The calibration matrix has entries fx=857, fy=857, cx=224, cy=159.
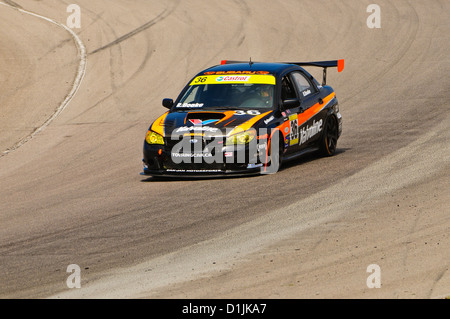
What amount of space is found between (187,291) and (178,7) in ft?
69.1

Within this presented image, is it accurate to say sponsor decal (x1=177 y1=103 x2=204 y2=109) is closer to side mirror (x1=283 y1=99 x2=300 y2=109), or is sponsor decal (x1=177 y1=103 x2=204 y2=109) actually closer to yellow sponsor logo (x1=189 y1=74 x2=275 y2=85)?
yellow sponsor logo (x1=189 y1=74 x2=275 y2=85)

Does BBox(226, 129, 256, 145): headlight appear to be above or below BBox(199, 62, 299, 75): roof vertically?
below

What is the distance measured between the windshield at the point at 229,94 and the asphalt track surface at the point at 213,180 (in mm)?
1157

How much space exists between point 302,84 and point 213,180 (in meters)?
2.57

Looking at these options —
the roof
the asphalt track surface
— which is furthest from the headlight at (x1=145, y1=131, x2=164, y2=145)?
the roof

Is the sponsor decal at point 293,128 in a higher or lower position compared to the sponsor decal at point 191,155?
higher

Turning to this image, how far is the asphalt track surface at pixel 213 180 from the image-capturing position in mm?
7676

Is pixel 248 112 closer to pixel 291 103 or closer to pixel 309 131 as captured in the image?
pixel 291 103

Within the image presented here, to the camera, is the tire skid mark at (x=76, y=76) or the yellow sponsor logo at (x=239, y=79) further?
the tire skid mark at (x=76, y=76)

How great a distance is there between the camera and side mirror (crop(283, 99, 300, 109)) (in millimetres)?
12469

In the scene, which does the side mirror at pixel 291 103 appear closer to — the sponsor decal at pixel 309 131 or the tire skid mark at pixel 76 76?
the sponsor decal at pixel 309 131

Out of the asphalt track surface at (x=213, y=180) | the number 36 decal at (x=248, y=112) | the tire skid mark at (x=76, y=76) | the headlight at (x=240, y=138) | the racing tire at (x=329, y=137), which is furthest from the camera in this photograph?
the tire skid mark at (x=76, y=76)

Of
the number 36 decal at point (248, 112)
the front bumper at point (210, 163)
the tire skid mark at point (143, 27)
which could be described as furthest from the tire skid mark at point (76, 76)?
the number 36 decal at point (248, 112)

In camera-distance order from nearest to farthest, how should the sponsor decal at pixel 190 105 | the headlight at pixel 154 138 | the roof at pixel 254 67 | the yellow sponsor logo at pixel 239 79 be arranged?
the headlight at pixel 154 138 < the sponsor decal at pixel 190 105 < the yellow sponsor logo at pixel 239 79 < the roof at pixel 254 67
